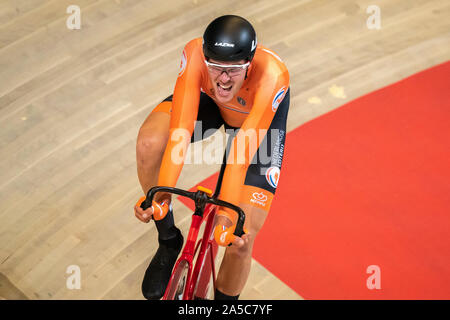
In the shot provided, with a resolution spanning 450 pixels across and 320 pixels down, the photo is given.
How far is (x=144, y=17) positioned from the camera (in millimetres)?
4734

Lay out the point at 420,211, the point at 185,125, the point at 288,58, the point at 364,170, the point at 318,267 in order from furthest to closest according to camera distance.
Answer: the point at 288,58, the point at 364,170, the point at 420,211, the point at 318,267, the point at 185,125

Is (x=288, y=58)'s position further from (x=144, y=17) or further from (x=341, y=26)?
(x=144, y=17)

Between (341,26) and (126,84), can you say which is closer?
(126,84)

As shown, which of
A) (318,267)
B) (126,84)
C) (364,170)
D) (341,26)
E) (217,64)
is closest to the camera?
(217,64)

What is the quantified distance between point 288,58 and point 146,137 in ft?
7.68

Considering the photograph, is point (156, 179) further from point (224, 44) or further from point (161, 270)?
point (224, 44)

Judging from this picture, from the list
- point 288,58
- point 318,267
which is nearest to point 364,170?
point 318,267

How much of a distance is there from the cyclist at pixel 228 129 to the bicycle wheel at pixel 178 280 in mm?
224

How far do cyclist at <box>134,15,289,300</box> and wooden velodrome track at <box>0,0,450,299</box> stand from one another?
691 mm

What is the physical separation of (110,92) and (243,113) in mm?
1824

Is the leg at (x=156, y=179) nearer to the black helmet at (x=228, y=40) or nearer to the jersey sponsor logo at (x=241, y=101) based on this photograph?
the jersey sponsor logo at (x=241, y=101)

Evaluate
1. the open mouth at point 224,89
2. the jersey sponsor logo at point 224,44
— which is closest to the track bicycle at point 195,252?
the open mouth at point 224,89

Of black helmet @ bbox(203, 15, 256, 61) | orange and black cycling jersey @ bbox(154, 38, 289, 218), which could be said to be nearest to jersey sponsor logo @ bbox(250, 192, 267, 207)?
orange and black cycling jersey @ bbox(154, 38, 289, 218)

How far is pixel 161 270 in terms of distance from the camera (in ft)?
8.63
